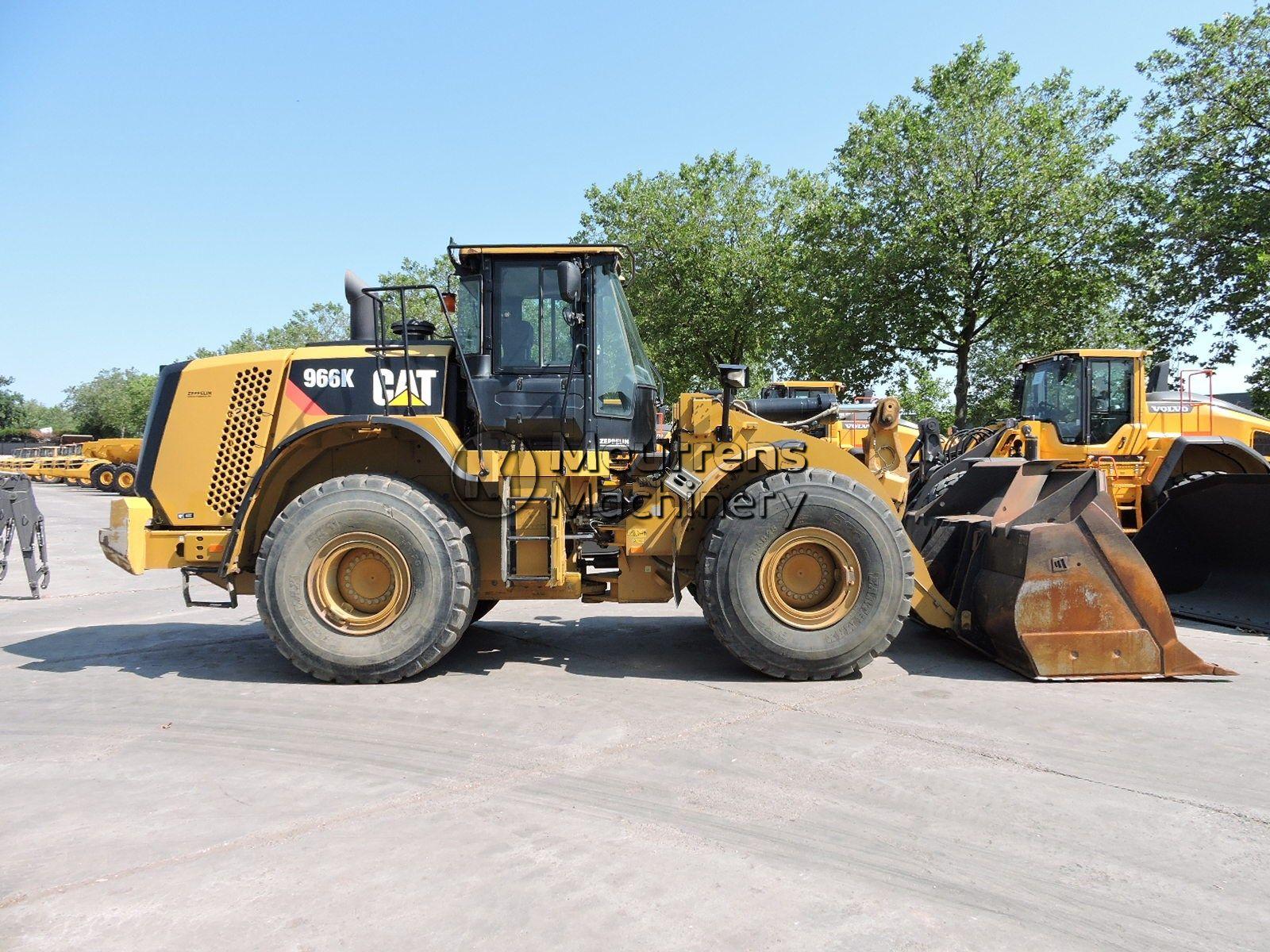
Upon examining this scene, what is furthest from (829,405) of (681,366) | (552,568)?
(681,366)

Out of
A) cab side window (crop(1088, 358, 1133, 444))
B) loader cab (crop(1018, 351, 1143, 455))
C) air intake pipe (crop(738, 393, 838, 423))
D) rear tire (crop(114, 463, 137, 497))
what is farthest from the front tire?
rear tire (crop(114, 463, 137, 497))

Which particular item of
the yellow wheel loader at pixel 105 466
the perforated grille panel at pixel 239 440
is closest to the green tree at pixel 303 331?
the yellow wheel loader at pixel 105 466

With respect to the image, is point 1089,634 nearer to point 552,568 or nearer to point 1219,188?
point 552,568

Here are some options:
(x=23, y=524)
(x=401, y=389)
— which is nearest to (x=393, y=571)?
(x=401, y=389)

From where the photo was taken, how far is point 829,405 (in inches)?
256

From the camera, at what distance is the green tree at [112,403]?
228ft

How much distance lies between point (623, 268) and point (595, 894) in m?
4.42

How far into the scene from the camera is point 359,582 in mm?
5484

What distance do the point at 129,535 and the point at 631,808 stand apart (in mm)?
4070

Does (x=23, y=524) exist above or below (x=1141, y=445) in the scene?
below

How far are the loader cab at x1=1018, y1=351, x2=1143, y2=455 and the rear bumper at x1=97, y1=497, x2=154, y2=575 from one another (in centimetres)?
1027

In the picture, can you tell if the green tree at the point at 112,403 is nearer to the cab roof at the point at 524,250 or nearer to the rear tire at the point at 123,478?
the rear tire at the point at 123,478

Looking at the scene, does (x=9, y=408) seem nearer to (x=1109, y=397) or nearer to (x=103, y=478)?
(x=103, y=478)

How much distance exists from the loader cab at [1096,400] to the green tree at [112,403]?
70.5 metres
